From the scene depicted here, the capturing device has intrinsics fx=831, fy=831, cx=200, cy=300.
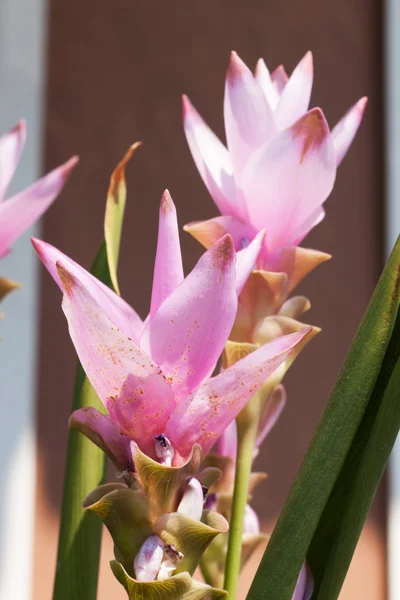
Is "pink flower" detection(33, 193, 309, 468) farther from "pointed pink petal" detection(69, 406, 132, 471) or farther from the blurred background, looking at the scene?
the blurred background

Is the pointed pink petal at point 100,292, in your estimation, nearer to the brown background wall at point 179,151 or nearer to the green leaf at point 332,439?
the green leaf at point 332,439

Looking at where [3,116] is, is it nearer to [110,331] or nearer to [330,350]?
[330,350]

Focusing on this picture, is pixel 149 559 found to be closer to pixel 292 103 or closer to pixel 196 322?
pixel 196 322

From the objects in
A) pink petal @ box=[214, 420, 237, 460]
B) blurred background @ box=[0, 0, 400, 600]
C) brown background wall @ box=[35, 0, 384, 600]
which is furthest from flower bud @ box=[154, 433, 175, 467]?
brown background wall @ box=[35, 0, 384, 600]

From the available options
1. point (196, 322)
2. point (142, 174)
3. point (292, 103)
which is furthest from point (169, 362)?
point (142, 174)

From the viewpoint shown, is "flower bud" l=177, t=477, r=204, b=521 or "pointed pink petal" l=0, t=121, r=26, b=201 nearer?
"flower bud" l=177, t=477, r=204, b=521

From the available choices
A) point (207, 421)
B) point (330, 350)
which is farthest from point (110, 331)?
point (330, 350)
